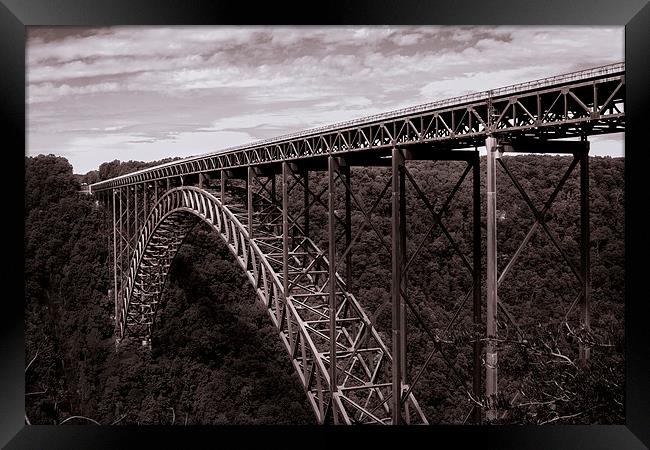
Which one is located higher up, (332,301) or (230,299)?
(332,301)

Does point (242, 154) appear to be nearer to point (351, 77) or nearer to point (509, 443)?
point (351, 77)

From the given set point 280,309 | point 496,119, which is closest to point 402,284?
point 496,119

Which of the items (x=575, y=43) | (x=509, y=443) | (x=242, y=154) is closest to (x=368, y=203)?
(x=242, y=154)

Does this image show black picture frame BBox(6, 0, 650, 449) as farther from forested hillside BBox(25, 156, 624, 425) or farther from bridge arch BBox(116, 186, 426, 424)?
forested hillside BBox(25, 156, 624, 425)

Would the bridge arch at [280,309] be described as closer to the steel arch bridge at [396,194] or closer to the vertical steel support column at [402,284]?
the steel arch bridge at [396,194]

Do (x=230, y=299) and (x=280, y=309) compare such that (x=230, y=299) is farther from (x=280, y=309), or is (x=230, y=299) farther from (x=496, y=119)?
(x=496, y=119)

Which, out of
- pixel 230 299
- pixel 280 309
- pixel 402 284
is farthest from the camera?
pixel 230 299

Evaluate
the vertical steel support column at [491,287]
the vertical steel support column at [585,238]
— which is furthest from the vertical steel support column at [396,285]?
the vertical steel support column at [585,238]

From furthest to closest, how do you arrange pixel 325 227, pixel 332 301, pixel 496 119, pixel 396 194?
pixel 325 227 → pixel 332 301 → pixel 396 194 → pixel 496 119
